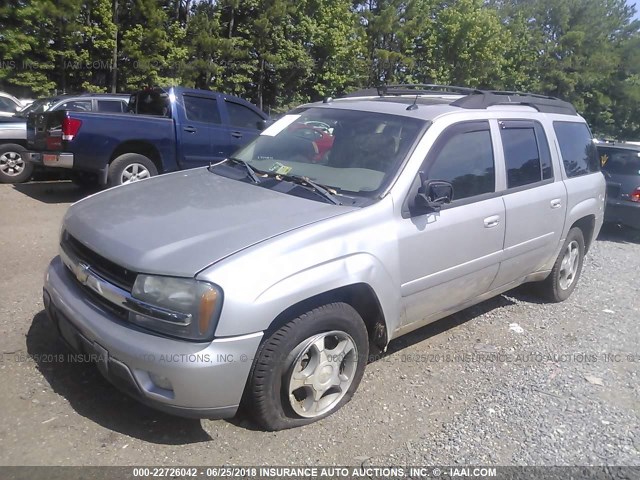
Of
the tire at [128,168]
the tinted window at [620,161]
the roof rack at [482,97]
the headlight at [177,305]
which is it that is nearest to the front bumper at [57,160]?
the tire at [128,168]

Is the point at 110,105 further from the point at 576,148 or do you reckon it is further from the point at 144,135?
the point at 576,148

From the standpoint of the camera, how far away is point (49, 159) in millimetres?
8055

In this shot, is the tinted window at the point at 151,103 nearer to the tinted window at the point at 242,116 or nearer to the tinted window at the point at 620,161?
the tinted window at the point at 242,116

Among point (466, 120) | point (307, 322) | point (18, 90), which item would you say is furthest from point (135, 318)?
point (18, 90)

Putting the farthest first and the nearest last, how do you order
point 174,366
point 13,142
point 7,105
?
1. point 7,105
2. point 13,142
3. point 174,366

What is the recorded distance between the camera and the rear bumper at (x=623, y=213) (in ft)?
28.3

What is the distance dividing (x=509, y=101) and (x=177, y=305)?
3.35 meters

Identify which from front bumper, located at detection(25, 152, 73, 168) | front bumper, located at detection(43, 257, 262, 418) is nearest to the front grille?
front bumper, located at detection(43, 257, 262, 418)

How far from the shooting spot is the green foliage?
62.1ft

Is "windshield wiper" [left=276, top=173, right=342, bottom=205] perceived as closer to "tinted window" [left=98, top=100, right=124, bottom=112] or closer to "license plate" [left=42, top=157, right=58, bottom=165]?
"license plate" [left=42, top=157, right=58, bottom=165]

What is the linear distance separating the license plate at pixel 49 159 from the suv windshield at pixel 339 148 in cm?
474

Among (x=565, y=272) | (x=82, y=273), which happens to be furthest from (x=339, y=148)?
(x=565, y=272)

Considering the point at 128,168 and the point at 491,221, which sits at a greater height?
the point at 491,221

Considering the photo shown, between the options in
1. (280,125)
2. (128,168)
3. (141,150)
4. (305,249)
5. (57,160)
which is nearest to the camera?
(305,249)
